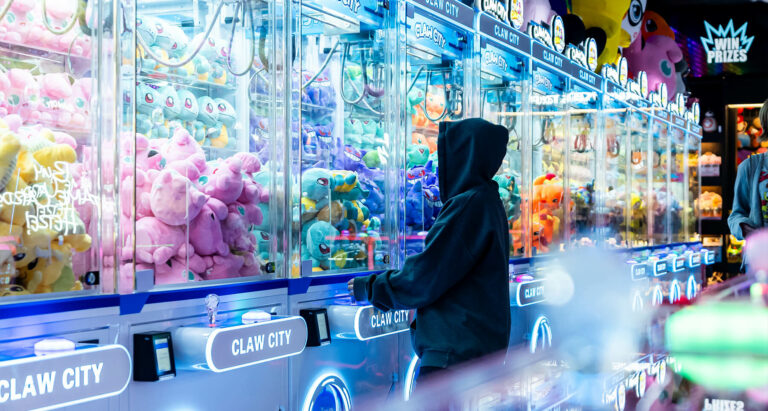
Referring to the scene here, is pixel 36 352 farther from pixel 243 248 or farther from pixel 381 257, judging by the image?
pixel 381 257

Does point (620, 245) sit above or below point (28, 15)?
below

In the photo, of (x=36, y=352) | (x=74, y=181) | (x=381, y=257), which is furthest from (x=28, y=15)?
(x=381, y=257)

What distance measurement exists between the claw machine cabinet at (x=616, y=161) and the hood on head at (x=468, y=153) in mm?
4300

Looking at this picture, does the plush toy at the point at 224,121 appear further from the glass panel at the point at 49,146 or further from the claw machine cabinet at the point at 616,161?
the claw machine cabinet at the point at 616,161

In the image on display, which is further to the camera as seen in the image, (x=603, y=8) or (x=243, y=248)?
(x=603, y=8)

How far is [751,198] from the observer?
14.6 feet

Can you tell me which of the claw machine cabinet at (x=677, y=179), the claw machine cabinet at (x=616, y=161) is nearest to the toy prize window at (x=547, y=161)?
the claw machine cabinet at (x=616, y=161)

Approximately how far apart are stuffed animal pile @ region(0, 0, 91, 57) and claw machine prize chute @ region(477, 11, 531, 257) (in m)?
2.87

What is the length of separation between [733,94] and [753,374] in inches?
434

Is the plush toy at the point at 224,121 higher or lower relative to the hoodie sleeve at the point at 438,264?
higher

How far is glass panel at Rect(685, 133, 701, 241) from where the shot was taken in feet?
32.7

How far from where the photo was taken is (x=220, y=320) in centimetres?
292

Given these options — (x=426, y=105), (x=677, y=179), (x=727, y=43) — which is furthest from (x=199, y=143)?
(x=727, y=43)

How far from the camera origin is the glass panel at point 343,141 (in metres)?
3.56
